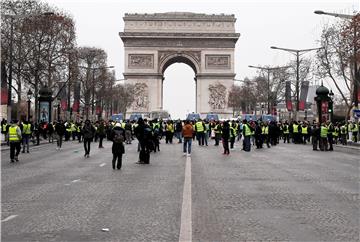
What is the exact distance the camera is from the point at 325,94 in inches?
1934

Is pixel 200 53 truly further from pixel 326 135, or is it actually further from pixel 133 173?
pixel 133 173

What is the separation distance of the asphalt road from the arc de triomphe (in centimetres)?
8375

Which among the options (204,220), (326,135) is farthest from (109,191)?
(326,135)

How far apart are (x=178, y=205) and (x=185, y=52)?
93.6m

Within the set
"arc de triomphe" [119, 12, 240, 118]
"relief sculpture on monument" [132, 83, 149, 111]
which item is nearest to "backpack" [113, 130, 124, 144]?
"relief sculpture on monument" [132, 83, 149, 111]

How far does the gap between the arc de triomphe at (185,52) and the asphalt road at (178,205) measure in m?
83.7

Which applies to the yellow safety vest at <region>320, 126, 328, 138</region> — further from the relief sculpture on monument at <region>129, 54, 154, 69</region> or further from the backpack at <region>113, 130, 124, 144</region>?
the relief sculpture on monument at <region>129, 54, 154, 69</region>

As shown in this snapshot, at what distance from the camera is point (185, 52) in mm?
104375

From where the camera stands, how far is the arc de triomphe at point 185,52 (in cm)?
10325

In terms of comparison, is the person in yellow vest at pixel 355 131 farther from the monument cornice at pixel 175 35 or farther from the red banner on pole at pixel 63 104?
the monument cornice at pixel 175 35

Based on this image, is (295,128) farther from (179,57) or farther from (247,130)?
(179,57)

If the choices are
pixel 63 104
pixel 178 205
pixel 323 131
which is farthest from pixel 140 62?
pixel 178 205

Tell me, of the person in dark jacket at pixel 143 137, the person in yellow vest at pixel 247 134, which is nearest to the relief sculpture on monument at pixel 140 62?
the person in yellow vest at pixel 247 134

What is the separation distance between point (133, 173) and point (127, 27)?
8652 centimetres
